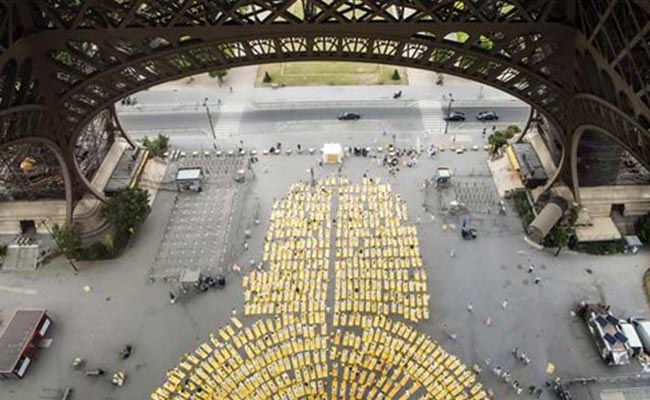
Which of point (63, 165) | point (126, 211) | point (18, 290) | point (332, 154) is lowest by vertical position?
point (18, 290)

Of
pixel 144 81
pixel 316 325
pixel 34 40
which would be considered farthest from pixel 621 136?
pixel 34 40

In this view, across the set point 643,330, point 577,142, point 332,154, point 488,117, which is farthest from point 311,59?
point 643,330

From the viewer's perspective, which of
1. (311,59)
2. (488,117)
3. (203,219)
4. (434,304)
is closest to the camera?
(311,59)

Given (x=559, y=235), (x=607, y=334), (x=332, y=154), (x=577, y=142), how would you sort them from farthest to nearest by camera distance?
(x=332, y=154) < (x=559, y=235) < (x=577, y=142) < (x=607, y=334)

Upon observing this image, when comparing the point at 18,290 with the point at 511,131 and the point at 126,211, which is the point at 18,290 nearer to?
the point at 126,211

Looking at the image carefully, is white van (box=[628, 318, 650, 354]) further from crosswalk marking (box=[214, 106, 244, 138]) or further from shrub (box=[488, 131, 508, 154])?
crosswalk marking (box=[214, 106, 244, 138])

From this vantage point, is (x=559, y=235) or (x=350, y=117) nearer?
(x=559, y=235)

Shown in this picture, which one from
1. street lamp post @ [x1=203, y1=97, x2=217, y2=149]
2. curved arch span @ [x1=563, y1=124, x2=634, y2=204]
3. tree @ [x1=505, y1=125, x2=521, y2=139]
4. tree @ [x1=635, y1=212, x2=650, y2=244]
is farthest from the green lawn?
tree @ [x1=635, y1=212, x2=650, y2=244]

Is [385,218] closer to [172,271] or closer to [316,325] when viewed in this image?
[316,325]
